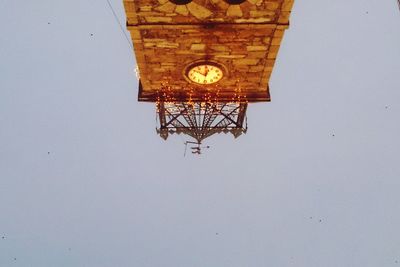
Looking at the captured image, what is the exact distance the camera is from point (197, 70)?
12.6m

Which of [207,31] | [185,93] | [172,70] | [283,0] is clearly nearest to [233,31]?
[207,31]

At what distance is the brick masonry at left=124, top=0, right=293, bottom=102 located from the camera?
10.6 meters

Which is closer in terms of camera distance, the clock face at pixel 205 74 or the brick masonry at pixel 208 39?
the brick masonry at pixel 208 39

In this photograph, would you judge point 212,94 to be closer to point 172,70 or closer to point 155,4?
point 172,70

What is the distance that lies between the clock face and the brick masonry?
0.19m

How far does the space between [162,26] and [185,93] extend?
123 inches

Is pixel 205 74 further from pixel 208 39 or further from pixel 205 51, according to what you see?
pixel 208 39

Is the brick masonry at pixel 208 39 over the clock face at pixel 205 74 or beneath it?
over

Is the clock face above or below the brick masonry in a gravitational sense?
below

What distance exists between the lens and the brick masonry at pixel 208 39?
10633 mm

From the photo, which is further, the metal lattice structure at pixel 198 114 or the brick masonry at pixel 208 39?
the metal lattice structure at pixel 198 114

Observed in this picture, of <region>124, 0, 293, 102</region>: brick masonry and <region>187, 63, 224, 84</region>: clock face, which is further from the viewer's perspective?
<region>187, 63, 224, 84</region>: clock face

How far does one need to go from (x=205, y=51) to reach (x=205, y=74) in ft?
2.95

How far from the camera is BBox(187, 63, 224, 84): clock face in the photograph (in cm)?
1245
